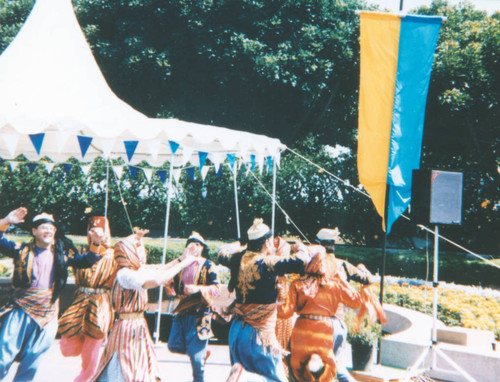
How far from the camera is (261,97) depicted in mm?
19797

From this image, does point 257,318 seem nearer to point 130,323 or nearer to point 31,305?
point 130,323

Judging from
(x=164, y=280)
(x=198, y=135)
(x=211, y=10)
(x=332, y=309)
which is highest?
(x=211, y=10)

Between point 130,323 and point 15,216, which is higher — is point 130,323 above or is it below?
below

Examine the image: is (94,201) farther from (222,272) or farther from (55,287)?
(55,287)

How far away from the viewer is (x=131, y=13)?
19125 millimetres

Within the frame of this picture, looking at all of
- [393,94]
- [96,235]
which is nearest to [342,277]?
[96,235]

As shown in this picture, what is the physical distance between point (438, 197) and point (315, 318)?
8.36 ft

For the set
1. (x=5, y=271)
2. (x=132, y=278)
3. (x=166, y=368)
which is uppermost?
(x=132, y=278)

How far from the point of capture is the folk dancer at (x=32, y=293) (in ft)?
16.0

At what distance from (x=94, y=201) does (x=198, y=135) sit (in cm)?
1328

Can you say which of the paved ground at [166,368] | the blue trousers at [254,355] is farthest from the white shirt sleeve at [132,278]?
→ the paved ground at [166,368]

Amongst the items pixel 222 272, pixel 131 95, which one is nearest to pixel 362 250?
pixel 222 272

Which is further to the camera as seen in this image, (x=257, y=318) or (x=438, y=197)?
(x=438, y=197)

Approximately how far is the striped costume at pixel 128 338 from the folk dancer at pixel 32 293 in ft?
2.97
